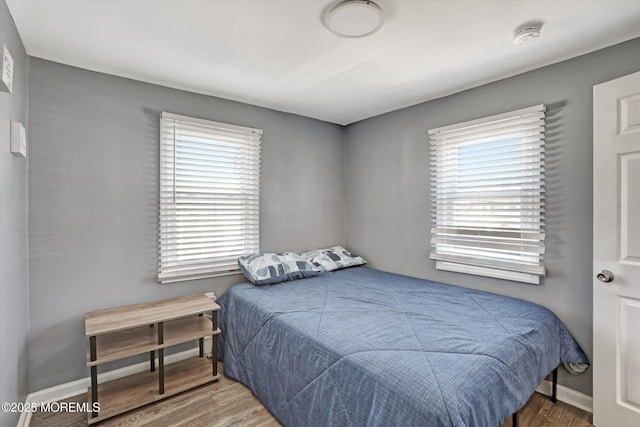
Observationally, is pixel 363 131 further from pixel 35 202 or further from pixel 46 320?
pixel 46 320

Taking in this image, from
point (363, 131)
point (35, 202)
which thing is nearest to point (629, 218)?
point (363, 131)

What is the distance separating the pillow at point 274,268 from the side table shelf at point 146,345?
0.43m

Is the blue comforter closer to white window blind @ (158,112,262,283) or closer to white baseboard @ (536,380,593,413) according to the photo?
white baseboard @ (536,380,593,413)

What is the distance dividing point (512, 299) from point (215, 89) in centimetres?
295

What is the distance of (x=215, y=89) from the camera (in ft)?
8.87

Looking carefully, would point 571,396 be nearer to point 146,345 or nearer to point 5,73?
point 146,345

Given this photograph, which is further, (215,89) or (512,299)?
(215,89)

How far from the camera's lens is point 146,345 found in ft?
6.96

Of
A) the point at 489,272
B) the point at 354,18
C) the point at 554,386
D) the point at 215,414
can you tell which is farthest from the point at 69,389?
the point at 554,386

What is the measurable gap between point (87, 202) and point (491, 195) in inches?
122

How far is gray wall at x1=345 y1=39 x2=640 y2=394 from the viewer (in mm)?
2059

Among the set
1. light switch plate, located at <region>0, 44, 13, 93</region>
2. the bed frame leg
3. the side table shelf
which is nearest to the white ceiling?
light switch plate, located at <region>0, 44, 13, 93</region>

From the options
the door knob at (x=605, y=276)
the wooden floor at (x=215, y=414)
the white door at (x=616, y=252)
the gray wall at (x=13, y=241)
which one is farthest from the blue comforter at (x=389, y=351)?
the gray wall at (x=13, y=241)

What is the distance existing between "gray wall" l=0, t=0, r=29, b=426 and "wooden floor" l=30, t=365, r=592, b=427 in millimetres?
344
